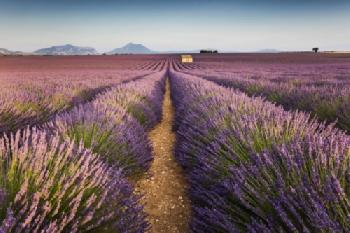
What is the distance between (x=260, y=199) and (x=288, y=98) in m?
4.68

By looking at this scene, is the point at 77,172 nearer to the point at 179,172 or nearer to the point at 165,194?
the point at 165,194

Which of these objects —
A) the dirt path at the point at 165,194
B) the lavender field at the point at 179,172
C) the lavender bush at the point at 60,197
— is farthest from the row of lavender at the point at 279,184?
the lavender bush at the point at 60,197

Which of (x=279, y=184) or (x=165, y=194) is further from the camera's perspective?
(x=165, y=194)

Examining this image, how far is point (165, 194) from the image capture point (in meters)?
3.11

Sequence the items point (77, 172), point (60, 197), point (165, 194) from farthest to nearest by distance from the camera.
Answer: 1. point (165, 194)
2. point (77, 172)
3. point (60, 197)

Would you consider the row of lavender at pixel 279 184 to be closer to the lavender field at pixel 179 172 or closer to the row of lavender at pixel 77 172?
the lavender field at pixel 179 172

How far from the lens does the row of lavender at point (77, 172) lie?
1.42 m

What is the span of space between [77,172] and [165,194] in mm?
1601

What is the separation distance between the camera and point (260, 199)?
1646 millimetres

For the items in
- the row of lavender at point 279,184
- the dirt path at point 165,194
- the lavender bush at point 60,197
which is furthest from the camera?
the dirt path at point 165,194

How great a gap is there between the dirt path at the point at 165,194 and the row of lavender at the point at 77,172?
20 cm

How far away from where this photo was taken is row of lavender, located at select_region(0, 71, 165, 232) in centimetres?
142

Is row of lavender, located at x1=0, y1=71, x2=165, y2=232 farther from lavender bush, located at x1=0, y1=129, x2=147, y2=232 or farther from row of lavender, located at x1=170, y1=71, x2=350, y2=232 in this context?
row of lavender, located at x1=170, y1=71, x2=350, y2=232

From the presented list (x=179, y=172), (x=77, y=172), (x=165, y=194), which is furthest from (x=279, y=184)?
(x=179, y=172)
